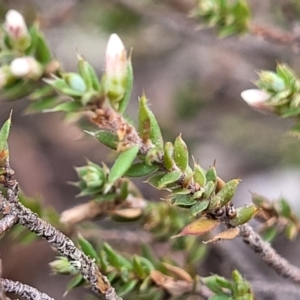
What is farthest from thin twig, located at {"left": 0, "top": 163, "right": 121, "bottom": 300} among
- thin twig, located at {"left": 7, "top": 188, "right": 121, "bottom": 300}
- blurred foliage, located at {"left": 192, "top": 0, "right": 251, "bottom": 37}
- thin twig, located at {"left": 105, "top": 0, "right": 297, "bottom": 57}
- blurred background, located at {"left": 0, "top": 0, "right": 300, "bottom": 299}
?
thin twig, located at {"left": 105, "top": 0, "right": 297, "bottom": 57}

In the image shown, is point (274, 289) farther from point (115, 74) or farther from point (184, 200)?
point (115, 74)

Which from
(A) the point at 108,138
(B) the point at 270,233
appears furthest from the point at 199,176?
(B) the point at 270,233

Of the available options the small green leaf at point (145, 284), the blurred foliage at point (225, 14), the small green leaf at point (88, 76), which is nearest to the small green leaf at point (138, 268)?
the small green leaf at point (145, 284)

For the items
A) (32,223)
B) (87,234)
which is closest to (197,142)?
(87,234)

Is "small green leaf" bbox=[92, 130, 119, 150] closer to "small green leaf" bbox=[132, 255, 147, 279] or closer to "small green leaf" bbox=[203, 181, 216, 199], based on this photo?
"small green leaf" bbox=[203, 181, 216, 199]

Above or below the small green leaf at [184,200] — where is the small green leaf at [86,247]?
below

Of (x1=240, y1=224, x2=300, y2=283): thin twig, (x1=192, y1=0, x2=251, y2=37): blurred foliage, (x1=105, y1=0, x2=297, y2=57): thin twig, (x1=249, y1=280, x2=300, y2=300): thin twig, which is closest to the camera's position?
(x1=240, y1=224, x2=300, y2=283): thin twig

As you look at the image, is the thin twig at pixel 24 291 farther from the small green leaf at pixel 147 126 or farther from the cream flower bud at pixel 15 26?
the cream flower bud at pixel 15 26
